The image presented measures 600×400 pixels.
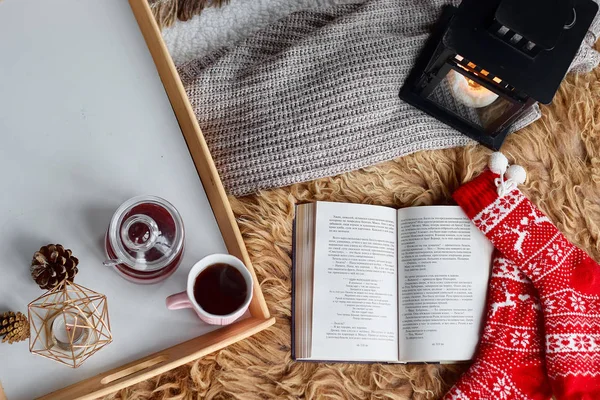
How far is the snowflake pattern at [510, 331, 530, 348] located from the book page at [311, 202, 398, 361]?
0.19 meters

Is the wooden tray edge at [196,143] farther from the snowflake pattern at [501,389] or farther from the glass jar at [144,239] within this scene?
the snowflake pattern at [501,389]

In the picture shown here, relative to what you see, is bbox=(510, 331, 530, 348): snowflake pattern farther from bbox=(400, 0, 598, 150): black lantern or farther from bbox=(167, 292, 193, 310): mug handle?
bbox=(167, 292, 193, 310): mug handle

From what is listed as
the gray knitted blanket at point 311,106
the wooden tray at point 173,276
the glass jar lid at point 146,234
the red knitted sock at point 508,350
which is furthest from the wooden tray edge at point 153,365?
the red knitted sock at point 508,350

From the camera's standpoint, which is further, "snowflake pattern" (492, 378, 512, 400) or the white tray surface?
"snowflake pattern" (492, 378, 512, 400)

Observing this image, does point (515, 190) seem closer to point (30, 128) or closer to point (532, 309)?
point (532, 309)

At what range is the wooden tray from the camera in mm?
623

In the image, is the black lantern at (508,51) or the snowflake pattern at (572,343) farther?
the snowflake pattern at (572,343)

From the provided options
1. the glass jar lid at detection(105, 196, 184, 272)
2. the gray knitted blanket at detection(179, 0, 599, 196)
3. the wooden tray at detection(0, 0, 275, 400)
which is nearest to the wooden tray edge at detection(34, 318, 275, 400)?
the wooden tray at detection(0, 0, 275, 400)

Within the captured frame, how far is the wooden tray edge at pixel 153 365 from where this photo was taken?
0.60 meters

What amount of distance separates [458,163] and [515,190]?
10 centimetres

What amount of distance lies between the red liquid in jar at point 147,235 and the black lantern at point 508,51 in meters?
0.45

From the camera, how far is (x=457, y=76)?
804 mm

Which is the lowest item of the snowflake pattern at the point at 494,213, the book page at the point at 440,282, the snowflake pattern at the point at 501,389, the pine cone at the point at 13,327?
the snowflake pattern at the point at 501,389

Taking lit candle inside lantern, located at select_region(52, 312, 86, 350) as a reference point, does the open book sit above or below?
below
